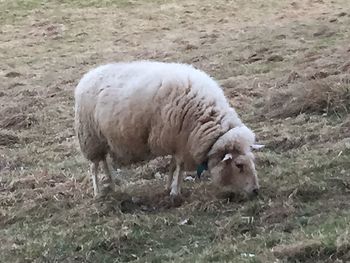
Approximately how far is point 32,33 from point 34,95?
915 centimetres

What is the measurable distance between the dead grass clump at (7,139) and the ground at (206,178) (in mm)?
29

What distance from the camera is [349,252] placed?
498cm

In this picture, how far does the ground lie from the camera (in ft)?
19.9

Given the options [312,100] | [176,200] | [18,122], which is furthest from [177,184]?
[18,122]

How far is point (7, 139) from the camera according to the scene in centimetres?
1167

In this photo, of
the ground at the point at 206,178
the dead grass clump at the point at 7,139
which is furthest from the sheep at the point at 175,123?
the dead grass clump at the point at 7,139

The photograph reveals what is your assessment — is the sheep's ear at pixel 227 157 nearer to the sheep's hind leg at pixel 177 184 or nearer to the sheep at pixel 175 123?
the sheep at pixel 175 123

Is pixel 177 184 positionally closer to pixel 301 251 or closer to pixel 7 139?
pixel 301 251

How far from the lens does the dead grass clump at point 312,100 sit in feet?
32.7

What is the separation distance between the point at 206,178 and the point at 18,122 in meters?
5.73

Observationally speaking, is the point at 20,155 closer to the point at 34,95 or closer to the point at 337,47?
the point at 34,95

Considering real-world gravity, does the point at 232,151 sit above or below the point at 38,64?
above

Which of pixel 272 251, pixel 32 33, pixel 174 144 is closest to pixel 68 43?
pixel 32 33

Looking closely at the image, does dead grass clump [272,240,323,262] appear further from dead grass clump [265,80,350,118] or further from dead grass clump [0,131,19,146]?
dead grass clump [0,131,19,146]
